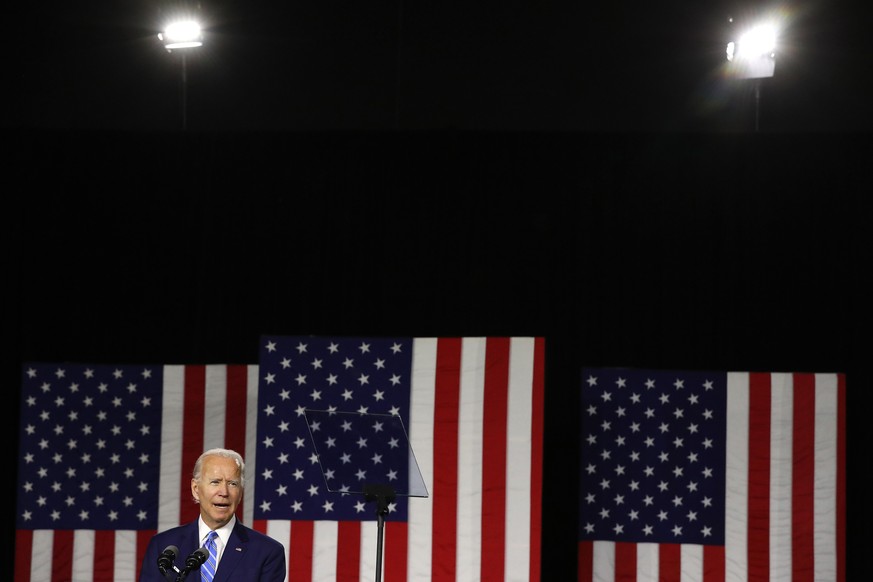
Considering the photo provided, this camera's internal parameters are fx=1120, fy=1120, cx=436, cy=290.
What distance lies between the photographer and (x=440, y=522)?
510cm

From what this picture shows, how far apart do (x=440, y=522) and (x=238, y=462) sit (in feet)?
7.53

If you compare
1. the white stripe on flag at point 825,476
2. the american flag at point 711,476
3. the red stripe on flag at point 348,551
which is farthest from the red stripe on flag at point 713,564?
the red stripe on flag at point 348,551

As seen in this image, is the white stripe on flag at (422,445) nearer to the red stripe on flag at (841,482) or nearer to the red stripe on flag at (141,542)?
the red stripe on flag at (141,542)

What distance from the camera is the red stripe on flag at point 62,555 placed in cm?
561

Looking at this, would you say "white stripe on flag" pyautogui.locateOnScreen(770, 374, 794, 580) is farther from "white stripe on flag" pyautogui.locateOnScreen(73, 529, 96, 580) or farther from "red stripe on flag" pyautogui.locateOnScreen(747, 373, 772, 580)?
"white stripe on flag" pyautogui.locateOnScreen(73, 529, 96, 580)

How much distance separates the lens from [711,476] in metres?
5.54

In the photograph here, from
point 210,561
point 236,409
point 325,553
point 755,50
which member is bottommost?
point 325,553

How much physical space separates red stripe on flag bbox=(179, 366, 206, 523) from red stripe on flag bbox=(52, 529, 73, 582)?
560 mm

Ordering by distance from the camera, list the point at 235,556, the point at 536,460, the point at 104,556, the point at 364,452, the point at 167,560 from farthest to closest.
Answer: the point at 104,556, the point at 536,460, the point at 364,452, the point at 235,556, the point at 167,560

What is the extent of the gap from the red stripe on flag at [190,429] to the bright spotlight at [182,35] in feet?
6.62

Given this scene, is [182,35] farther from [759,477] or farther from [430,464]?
[759,477]

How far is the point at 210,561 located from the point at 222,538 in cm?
6

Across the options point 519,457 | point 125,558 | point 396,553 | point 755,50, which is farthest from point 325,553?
point 755,50

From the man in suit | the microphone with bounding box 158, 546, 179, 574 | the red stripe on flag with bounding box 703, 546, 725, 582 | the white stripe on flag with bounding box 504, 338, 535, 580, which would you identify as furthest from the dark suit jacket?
the red stripe on flag with bounding box 703, 546, 725, 582
